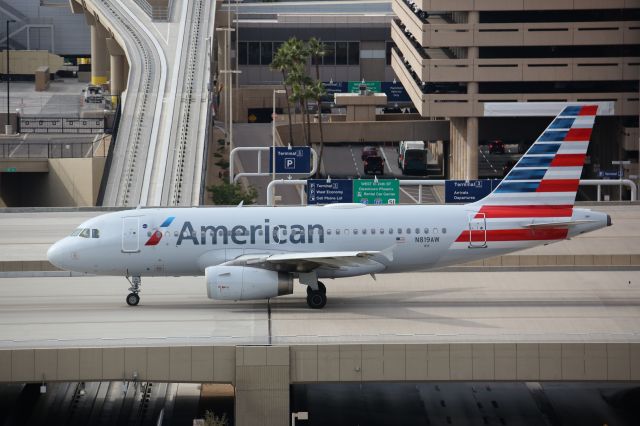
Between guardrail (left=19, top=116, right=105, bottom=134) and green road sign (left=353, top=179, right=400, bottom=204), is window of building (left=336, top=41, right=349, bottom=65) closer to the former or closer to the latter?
guardrail (left=19, top=116, right=105, bottom=134)

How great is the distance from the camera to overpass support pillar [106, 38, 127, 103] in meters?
153

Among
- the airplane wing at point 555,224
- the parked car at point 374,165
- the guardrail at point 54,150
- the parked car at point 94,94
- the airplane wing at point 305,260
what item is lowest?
the airplane wing at point 305,260

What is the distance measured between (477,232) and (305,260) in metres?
7.63

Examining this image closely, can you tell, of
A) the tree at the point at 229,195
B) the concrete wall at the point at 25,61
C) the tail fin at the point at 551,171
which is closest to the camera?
the tail fin at the point at 551,171

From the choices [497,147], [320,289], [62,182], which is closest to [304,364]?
[320,289]

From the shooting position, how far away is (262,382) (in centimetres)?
5259

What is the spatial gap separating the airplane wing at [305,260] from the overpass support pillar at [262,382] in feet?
24.1

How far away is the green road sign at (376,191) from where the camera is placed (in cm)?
8588

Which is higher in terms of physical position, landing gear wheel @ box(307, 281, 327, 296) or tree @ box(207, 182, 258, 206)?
tree @ box(207, 182, 258, 206)

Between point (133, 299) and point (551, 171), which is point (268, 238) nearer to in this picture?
point (133, 299)

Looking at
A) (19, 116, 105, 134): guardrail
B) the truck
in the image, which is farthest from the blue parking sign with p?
the truck

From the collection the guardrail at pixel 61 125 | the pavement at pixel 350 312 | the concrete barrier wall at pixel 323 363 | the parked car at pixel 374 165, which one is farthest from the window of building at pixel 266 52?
the concrete barrier wall at pixel 323 363

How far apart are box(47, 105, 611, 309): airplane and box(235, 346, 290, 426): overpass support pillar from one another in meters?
7.74

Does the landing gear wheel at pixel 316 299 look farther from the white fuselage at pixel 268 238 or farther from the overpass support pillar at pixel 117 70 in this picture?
the overpass support pillar at pixel 117 70
